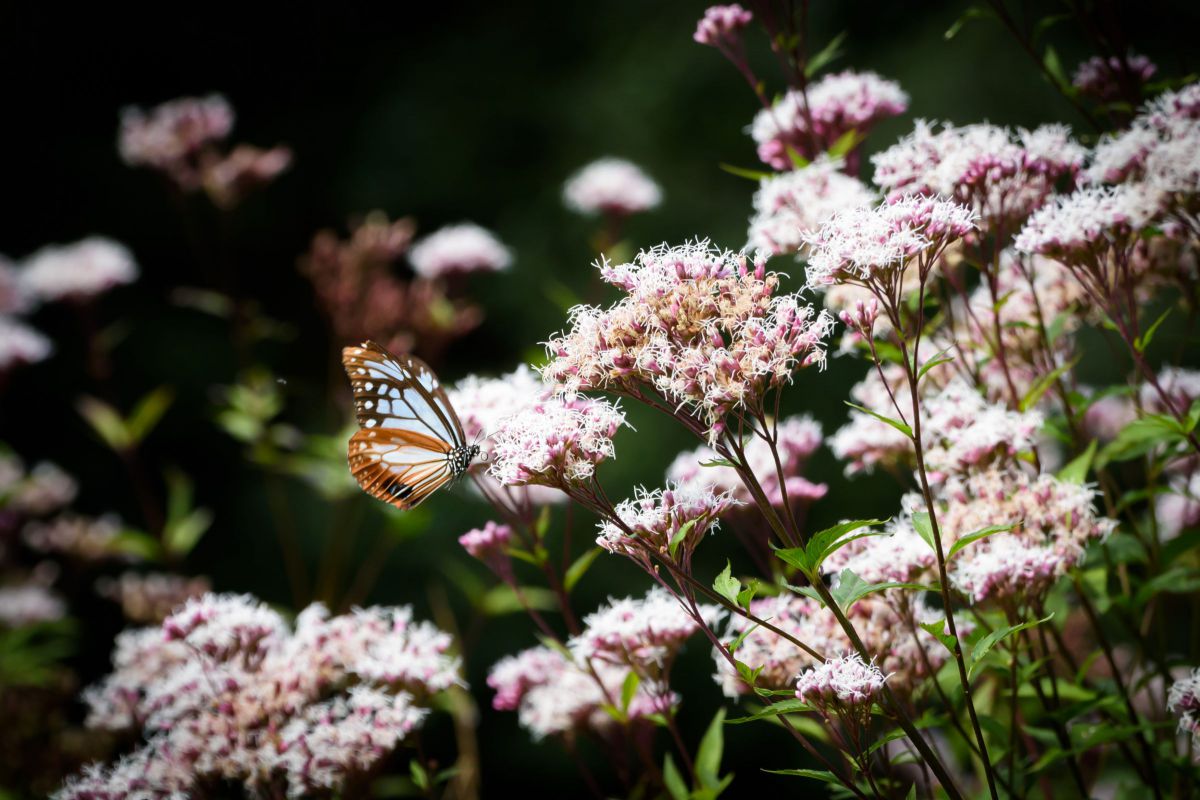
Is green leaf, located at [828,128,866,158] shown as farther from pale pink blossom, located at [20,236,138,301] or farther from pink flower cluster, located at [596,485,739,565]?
pale pink blossom, located at [20,236,138,301]

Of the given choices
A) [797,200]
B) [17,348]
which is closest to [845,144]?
[797,200]

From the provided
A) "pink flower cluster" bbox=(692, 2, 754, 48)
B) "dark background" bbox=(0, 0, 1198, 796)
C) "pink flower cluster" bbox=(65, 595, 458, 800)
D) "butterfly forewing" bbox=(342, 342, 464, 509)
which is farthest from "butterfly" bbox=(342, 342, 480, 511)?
"dark background" bbox=(0, 0, 1198, 796)

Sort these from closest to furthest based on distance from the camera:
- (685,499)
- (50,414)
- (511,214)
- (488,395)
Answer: (685,499), (488,395), (50,414), (511,214)

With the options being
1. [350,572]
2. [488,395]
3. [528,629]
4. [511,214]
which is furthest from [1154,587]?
[511,214]

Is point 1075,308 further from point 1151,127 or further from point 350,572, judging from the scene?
point 350,572

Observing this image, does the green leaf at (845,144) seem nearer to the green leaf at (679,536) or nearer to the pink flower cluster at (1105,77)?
the pink flower cluster at (1105,77)

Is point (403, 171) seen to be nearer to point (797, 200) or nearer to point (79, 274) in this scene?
point (79, 274)
